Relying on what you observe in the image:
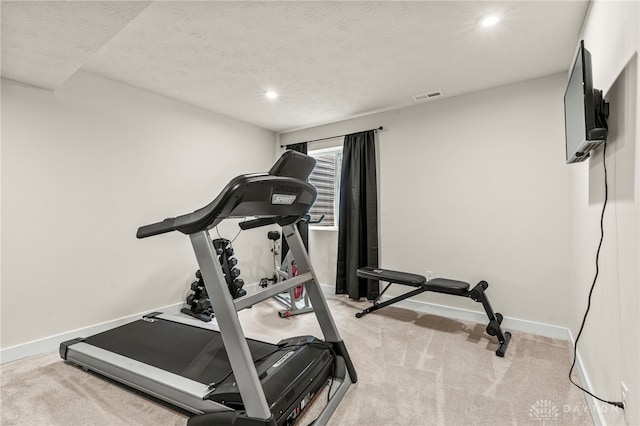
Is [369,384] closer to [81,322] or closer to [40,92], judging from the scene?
[81,322]

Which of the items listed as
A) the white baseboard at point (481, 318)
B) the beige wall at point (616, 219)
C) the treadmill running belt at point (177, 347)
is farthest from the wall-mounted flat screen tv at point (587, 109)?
the treadmill running belt at point (177, 347)

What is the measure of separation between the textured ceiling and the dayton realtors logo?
2383mm

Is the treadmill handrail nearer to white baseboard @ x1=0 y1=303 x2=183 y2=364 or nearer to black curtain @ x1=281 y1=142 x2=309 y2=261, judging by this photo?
white baseboard @ x1=0 y1=303 x2=183 y2=364

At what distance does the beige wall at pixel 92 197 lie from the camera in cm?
230

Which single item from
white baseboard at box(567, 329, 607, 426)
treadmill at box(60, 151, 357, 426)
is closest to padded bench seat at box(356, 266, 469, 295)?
white baseboard at box(567, 329, 607, 426)

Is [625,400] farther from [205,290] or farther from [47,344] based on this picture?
[47,344]

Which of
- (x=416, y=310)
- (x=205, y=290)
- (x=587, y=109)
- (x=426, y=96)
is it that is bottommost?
(x=416, y=310)

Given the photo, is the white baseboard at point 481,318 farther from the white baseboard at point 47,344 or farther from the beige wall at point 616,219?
the white baseboard at point 47,344

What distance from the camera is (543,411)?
1.65 meters

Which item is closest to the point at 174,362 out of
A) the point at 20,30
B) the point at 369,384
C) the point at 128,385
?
the point at 128,385

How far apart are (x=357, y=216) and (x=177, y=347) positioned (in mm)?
2381

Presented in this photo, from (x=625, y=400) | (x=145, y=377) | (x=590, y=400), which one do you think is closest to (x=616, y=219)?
(x=625, y=400)

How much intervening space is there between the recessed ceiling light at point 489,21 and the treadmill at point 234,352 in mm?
1481

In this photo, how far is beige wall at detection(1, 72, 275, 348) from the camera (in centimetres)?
230
